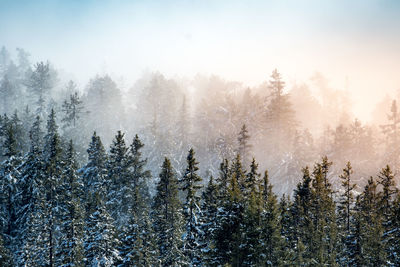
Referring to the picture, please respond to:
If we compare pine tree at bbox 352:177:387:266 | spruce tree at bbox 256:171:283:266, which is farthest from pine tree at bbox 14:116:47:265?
pine tree at bbox 352:177:387:266

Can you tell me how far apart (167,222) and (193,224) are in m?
3.98

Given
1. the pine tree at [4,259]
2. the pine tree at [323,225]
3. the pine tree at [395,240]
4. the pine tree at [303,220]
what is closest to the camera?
the pine tree at [395,240]

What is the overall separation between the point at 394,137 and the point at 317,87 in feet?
131

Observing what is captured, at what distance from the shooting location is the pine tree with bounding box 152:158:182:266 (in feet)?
108

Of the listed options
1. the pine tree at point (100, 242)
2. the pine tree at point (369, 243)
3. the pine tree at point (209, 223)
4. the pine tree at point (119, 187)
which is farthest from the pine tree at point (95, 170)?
the pine tree at point (369, 243)

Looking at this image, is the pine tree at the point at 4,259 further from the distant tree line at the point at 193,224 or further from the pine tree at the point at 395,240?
the pine tree at the point at 395,240

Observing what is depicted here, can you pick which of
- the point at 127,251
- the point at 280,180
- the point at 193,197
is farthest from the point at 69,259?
the point at 280,180

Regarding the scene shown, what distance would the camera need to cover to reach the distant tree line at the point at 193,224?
2816cm

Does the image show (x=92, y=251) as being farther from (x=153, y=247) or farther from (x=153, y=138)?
(x=153, y=138)

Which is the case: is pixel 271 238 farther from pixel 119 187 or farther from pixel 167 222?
pixel 119 187

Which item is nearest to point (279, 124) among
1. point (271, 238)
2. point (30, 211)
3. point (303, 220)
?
point (303, 220)

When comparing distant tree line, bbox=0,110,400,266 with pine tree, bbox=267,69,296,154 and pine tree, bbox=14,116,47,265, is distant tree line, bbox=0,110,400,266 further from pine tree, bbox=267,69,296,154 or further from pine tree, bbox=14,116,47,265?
pine tree, bbox=267,69,296,154

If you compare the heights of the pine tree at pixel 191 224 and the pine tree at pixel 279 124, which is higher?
the pine tree at pixel 279 124

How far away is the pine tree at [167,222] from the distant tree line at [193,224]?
3.9 inches
